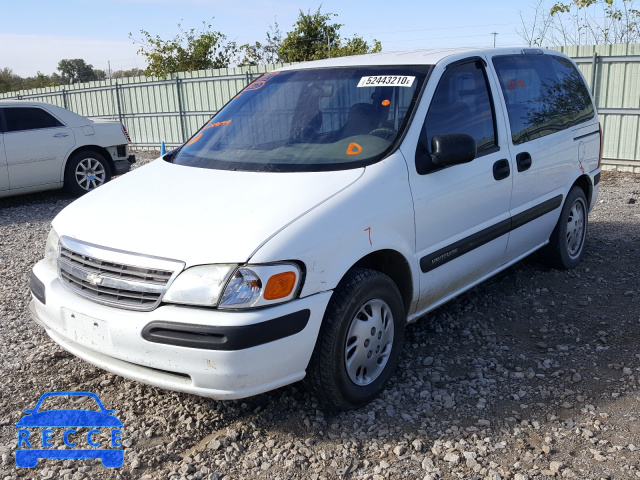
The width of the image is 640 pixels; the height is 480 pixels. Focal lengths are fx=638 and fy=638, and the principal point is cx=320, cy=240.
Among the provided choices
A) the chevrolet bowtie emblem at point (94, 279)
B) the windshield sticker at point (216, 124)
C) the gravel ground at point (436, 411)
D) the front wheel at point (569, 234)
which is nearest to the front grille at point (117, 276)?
the chevrolet bowtie emblem at point (94, 279)

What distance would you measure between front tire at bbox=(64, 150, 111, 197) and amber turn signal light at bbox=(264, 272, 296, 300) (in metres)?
8.12

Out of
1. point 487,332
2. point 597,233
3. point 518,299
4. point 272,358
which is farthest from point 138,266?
point 597,233

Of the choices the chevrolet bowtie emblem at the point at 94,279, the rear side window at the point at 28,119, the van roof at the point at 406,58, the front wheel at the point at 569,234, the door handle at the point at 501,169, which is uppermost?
the van roof at the point at 406,58

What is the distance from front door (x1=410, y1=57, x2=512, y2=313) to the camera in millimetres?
3643

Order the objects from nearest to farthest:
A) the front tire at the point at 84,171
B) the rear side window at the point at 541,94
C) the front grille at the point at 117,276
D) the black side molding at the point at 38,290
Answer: the front grille at the point at 117,276 < the black side molding at the point at 38,290 < the rear side window at the point at 541,94 < the front tire at the point at 84,171

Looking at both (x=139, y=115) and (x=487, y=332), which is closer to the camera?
(x=487, y=332)

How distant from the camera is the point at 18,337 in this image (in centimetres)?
453

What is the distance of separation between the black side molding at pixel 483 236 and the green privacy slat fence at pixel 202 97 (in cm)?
695

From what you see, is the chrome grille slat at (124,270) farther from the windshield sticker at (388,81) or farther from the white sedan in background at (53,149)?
the white sedan in background at (53,149)

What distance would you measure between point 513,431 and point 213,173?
213cm

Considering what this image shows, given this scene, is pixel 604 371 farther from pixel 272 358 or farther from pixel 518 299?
pixel 272 358

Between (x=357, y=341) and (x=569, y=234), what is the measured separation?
295 centimetres

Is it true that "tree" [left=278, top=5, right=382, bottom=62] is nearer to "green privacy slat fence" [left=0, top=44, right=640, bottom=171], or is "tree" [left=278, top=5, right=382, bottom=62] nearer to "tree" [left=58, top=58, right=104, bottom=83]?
"green privacy slat fence" [left=0, top=44, right=640, bottom=171]

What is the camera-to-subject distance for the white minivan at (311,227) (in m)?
2.83
